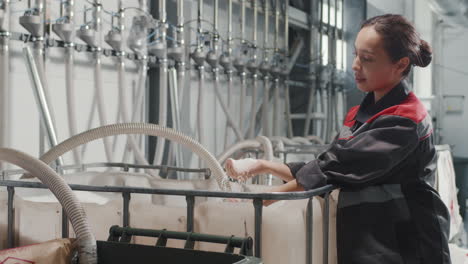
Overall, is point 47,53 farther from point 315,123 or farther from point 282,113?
point 315,123

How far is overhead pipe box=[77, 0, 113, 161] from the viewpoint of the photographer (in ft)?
5.82

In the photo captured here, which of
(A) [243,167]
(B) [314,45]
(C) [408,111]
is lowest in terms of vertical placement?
(A) [243,167]

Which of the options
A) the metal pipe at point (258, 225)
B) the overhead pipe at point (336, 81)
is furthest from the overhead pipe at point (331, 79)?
the metal pipe at point (258, 225)

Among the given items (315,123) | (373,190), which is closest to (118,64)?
(373,190)

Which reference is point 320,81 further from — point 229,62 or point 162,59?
point 162,59

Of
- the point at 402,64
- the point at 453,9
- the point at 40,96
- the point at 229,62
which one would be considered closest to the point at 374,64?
the point at 402,64

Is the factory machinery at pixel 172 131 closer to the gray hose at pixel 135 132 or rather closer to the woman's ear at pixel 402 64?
the gray hose at pixel 135 132

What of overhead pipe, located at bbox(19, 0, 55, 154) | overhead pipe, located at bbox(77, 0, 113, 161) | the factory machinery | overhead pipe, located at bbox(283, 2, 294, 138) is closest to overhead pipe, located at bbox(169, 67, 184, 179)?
the factory machinery

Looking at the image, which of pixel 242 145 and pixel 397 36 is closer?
pixel 397 36

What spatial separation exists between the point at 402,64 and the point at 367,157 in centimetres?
23

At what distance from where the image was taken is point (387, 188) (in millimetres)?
943

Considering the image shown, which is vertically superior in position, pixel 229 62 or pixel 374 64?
pixel 229 62

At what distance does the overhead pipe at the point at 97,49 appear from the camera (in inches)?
69.8

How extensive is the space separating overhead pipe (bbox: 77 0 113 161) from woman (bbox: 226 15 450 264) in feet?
2.97
